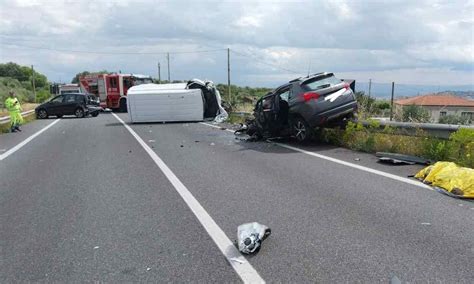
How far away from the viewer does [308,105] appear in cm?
1094

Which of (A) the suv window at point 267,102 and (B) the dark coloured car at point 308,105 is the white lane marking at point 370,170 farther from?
(A) the suv window at point 267,102

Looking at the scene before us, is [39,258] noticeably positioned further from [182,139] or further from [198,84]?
[198,84]

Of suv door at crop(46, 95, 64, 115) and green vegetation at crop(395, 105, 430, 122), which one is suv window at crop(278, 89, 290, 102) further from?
suv door at crop(46, 95, 64, 115)

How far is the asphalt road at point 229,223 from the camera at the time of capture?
3.86 meters

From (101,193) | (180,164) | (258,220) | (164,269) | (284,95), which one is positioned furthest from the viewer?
(284,95)

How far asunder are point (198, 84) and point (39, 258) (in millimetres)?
19760

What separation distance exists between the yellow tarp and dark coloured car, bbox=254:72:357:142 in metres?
3.90

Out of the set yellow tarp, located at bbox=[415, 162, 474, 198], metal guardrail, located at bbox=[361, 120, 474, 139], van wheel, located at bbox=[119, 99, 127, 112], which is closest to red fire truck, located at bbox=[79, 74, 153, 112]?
van wheel, located at bbox=[119, 99, 127, 112]

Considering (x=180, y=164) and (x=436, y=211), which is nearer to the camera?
(x=436, y=211)

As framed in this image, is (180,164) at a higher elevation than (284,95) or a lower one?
lower

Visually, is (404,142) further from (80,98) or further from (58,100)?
(58,100)

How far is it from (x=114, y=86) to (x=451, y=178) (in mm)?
32027

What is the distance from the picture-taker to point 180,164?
9469mm

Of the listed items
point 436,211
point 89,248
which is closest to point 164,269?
point 89,248
